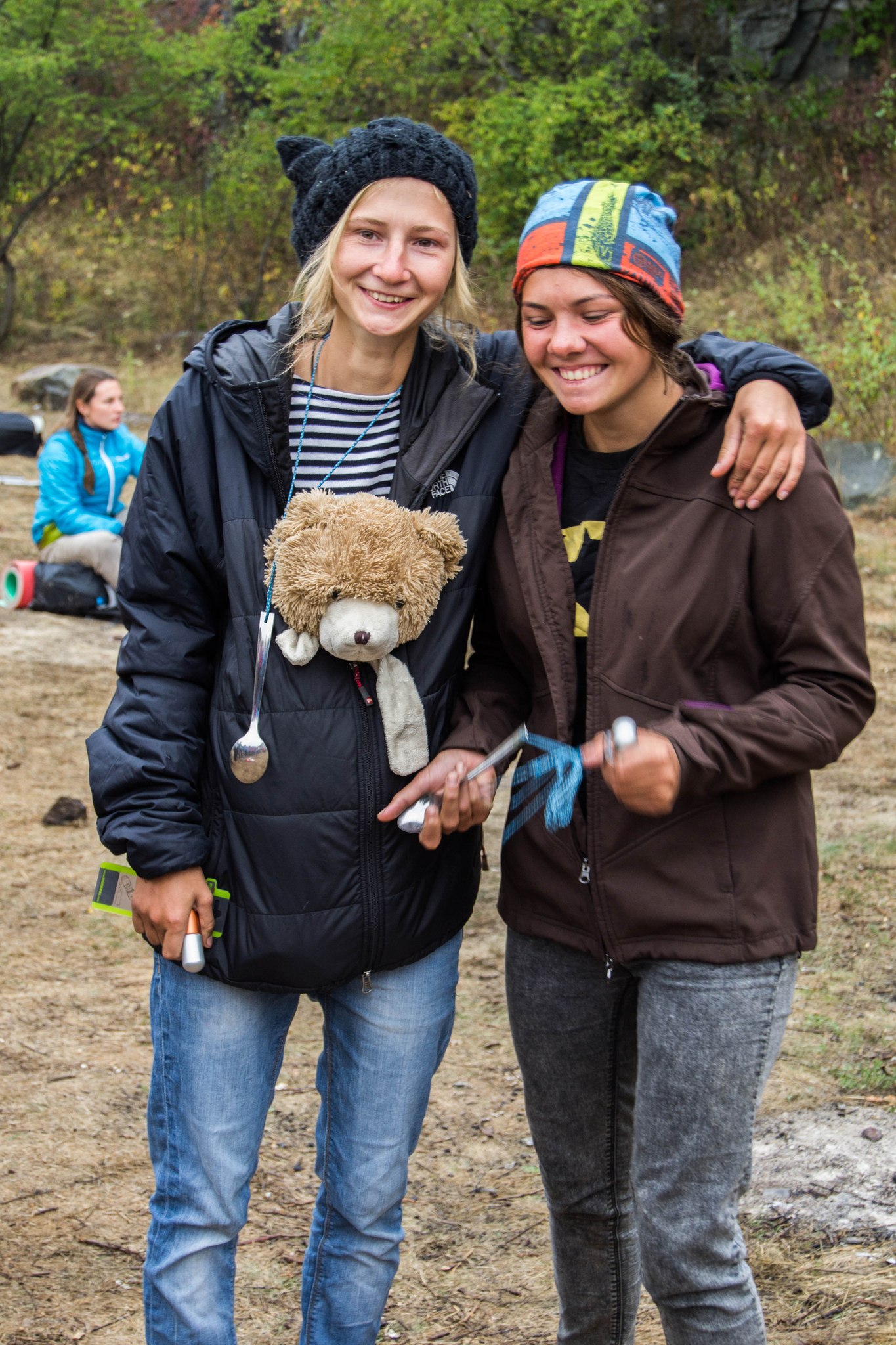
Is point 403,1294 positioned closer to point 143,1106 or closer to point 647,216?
point 143,1106

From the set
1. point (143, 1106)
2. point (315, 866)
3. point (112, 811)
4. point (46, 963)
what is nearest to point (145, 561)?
point (112, 811)

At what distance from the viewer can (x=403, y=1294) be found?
2766mm

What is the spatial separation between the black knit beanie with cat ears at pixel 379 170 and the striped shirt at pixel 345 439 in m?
0.30

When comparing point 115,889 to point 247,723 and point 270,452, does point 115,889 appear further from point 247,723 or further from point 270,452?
point 270,452

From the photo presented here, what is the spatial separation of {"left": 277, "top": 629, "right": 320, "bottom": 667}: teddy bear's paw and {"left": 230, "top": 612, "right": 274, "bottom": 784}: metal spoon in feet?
0.08

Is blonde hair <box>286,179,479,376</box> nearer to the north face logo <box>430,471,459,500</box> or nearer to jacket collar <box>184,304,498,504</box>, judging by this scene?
jacket collar <box>184,304,498,504</box>

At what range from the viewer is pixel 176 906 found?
75.7 inches

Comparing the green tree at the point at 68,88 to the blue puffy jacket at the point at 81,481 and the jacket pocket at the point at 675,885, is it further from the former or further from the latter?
the jacket pocket at the point at 675,885

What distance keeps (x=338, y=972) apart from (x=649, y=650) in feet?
2.23

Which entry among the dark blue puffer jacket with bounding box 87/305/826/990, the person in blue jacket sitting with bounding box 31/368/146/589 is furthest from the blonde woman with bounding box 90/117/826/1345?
the person in blue jacket sitting with bounding box 31/368/146/589

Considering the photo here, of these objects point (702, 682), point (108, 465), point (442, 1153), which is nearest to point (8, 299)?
point (108, 465)

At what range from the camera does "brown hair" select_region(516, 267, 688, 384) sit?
1.89 meters

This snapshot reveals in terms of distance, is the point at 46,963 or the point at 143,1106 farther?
the point at 46,963

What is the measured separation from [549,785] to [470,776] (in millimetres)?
129
